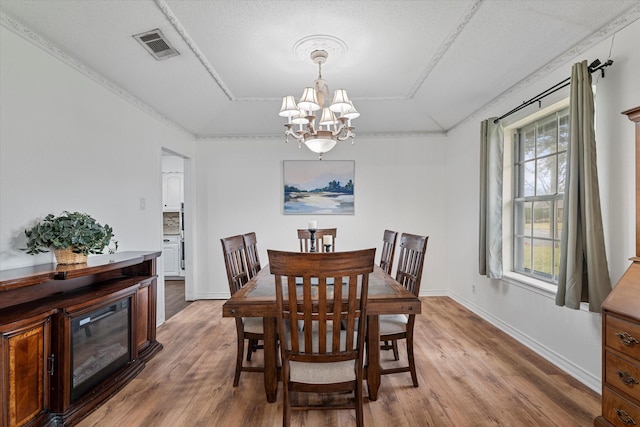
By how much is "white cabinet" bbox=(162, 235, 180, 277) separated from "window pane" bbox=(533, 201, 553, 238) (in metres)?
5.67

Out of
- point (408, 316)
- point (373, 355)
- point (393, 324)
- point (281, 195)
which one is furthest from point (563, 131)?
point (281, 195)

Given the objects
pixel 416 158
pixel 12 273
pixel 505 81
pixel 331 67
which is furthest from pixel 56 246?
pixel 416 158

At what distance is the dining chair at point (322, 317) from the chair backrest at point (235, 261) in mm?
774

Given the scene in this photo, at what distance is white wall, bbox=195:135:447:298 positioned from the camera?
4652 mm

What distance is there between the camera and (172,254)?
6012mm

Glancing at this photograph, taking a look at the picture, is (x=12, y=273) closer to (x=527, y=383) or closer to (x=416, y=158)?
(x=527, y=383)

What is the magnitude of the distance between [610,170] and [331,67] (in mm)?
2368

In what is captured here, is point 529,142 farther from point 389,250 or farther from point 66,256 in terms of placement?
point 66,256

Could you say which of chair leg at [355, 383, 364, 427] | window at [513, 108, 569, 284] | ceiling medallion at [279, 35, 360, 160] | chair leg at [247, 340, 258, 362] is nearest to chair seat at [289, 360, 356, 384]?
chair leg at [355, 383, 364, 427]

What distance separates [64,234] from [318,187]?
313 cm

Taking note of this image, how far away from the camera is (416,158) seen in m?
4.66

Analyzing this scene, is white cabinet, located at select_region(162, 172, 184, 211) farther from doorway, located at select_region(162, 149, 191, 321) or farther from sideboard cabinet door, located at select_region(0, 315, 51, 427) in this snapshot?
sideboard cabinet door, located at select_region(0, 315, 51, 427)

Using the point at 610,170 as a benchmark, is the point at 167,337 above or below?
below

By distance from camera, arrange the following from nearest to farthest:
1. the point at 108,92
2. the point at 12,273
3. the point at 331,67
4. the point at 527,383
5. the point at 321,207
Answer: the point at 12,273 < the point at 527,383 < the point at 108,92 < the point at 331,67 < the point at 321,207
